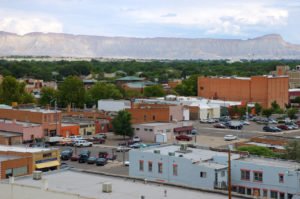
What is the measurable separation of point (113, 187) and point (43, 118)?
91.7 ft

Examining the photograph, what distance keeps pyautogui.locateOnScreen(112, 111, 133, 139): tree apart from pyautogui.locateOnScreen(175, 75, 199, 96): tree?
35.3 m

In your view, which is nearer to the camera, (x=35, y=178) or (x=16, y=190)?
(x=16, y=190)

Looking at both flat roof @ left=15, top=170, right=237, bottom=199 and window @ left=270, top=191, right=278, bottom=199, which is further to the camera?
window @ left=270, top=191, right=278, bottom=199

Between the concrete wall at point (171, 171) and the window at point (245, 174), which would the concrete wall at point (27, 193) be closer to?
the concrete wall at point (171, 171)

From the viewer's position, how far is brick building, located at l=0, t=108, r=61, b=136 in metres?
44.4

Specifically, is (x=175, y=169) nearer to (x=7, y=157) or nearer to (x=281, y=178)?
(x=281, y=178)

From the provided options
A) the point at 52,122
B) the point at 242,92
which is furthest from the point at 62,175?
the point at 242,92

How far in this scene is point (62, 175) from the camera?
19484mm

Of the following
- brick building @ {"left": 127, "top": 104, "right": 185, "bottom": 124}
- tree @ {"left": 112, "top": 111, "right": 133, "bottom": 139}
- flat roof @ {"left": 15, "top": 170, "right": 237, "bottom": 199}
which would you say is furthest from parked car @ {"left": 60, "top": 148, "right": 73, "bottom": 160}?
flat roof @ {"left": 15, "top": 170, "right": 237, "bottom": 199}

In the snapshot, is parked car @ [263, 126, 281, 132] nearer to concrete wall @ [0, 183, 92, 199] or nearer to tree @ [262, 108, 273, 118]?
tree @ [262, 108, 273, 118]

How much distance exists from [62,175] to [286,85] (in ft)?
190

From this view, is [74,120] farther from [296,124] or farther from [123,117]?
[296,124]

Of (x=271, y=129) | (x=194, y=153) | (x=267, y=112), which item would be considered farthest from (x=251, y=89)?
(x=194, y=153)

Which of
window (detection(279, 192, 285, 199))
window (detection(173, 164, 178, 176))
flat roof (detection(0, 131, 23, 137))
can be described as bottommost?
window (detection(279, 192, 285, 199))
